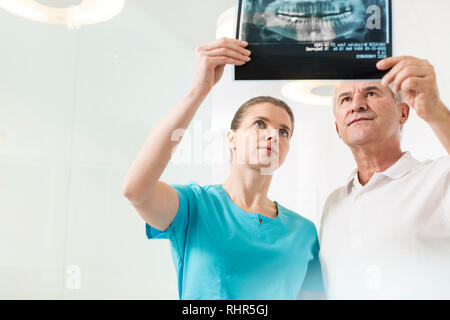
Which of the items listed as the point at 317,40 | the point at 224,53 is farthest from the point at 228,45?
the point at 317,40

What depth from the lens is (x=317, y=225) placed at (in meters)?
0.96

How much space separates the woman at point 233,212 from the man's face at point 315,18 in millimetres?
96

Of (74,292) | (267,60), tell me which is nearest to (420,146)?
(267,60)

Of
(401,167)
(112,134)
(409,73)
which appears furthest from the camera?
(112,134)

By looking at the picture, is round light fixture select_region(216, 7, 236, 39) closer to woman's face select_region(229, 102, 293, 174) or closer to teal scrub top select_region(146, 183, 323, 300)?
woman's face select_region(229, 102, 293, 174)

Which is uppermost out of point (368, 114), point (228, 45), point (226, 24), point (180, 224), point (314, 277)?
point (226, 24)

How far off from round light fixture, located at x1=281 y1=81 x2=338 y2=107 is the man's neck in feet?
0.42

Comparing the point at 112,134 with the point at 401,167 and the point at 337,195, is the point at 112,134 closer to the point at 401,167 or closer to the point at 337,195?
the point at 337,195

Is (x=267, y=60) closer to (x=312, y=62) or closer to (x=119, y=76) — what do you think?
(x=312, y=62)

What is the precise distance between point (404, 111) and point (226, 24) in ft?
1.49

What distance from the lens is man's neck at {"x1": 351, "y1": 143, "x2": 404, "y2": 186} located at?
0.94m

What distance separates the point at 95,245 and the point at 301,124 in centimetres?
55

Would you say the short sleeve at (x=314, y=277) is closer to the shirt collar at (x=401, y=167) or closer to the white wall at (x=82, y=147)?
the shirt collar at (x=401, y=167)

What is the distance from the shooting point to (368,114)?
91 centimetres
